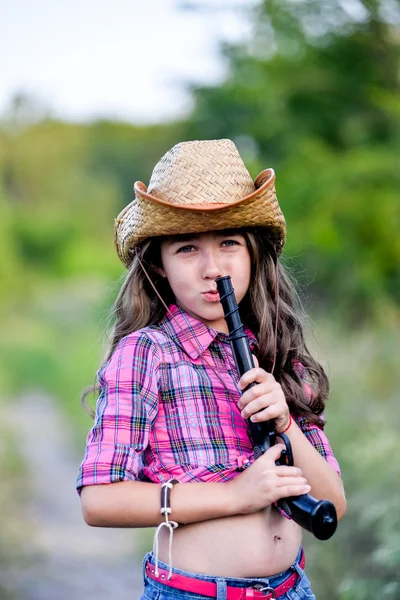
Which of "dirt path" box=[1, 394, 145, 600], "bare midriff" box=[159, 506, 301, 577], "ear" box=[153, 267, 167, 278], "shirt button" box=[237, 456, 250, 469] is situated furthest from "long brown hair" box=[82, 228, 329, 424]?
"dirt path" box=[1, 394, 145, 600]

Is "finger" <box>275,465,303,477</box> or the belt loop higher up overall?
"finger" <box>275,465,303,477</box>

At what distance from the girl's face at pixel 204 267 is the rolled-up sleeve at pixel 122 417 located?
0.19 metres

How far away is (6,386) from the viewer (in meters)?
13.2

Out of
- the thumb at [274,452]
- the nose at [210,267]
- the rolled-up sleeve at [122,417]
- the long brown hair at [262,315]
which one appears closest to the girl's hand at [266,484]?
the thumb at [274,452]

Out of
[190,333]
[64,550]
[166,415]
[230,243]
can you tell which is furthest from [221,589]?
[64,550]

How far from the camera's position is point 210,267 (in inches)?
86.9

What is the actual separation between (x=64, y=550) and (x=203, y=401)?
458cm

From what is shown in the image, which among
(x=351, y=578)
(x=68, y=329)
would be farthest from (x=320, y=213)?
(x=68, y=329)

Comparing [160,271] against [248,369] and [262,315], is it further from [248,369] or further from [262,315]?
[248,369]

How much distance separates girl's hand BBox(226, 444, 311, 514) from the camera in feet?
6.47

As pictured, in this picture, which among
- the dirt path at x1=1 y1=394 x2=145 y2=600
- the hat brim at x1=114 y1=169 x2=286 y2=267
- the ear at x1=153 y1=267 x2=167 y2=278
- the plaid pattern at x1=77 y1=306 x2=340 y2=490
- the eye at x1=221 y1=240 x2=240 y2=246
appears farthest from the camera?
the dirt path at x1=1 y1=394 x2=145 y2=600

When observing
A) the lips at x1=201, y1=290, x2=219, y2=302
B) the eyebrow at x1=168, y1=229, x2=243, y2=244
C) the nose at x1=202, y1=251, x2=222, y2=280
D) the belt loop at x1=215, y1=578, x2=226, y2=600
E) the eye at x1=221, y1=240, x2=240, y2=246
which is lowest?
the belt loop at x1=215, y1=578, x2=226, y2=600

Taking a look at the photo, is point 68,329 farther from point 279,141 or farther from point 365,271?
point 365,271

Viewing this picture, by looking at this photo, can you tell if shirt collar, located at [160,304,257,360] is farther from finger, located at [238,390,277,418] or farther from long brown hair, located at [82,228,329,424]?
finger, located at [238,390,277,418]
